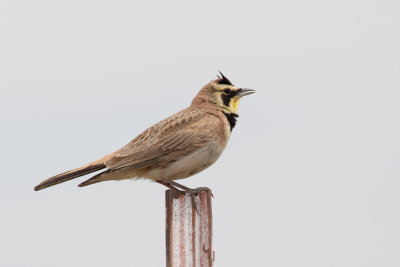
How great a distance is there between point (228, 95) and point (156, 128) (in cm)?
201

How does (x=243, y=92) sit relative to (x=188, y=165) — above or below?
above

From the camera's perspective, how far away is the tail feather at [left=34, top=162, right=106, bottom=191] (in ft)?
40.3

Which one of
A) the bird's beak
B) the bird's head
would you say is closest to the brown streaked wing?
the bird's head

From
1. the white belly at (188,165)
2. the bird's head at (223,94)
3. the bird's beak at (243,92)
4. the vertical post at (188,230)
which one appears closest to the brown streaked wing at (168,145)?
the white belly at (188,165)

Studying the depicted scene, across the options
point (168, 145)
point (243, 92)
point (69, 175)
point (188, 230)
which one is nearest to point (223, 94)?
point (243, 92)

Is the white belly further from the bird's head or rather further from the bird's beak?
the bird's beak

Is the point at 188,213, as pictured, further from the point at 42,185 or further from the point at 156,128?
the point at 156,128

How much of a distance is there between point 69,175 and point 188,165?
220 centimetres

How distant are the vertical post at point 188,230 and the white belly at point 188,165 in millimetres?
3845

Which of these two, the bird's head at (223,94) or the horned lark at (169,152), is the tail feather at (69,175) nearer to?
the horned lark at (169,152)

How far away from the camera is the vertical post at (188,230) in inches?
336

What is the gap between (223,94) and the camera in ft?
49.8

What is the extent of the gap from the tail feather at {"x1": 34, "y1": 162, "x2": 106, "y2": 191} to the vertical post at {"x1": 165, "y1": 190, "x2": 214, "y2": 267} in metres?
3.53

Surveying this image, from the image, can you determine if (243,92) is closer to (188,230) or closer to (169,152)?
(169,152)
